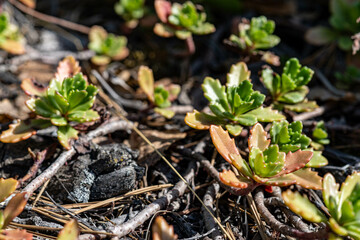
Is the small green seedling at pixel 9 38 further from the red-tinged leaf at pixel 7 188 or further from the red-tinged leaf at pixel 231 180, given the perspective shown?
the red-tinged leaf at pixel 231 180

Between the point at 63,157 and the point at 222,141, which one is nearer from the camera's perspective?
the point at 222,141

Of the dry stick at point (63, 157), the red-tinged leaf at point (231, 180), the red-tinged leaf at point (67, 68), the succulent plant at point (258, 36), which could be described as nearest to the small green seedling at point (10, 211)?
the dry stick at point (63, 157)

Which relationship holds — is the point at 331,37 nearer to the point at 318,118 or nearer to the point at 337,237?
the point at 318,118

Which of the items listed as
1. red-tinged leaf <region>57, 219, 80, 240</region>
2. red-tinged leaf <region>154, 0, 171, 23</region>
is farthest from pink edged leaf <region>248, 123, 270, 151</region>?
red-tinged leaf <region>154, 0, 171, 23</region>

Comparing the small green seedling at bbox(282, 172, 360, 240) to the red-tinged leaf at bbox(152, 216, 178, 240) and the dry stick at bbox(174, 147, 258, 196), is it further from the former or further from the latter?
the red-tinged leaf at bbox(152, 216, 178, 240)

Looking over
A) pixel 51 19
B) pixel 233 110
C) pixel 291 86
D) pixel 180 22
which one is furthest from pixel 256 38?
pixel 51 19

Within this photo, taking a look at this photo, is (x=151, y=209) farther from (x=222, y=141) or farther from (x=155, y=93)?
Result: (x=155, y=93)
